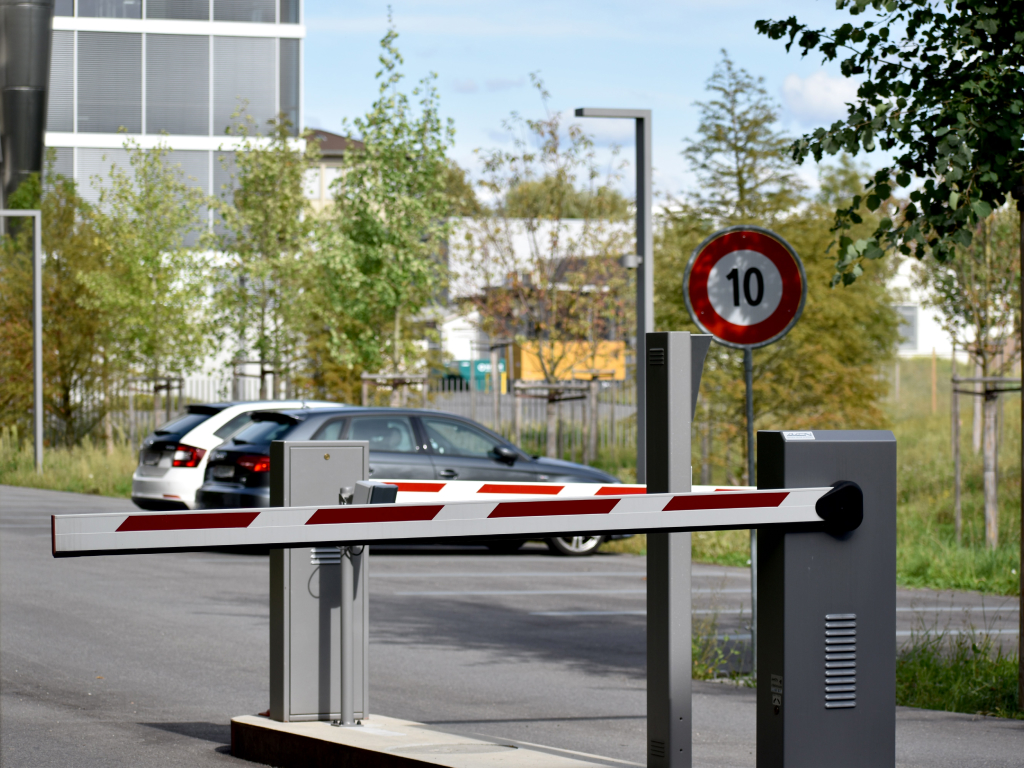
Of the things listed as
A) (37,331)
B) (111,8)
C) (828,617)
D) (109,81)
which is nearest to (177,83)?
(109,81)

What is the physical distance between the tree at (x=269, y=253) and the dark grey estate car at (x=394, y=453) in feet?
36.0

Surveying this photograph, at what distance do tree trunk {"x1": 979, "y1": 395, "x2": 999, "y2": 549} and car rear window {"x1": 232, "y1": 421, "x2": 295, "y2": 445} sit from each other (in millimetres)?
7282

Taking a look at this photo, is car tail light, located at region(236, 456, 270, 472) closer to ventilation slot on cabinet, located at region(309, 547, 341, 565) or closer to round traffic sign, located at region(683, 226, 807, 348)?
round traffic sign, located at region(683, 226, 807, 348)

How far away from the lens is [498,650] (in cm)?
891

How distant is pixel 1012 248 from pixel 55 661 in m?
15.0

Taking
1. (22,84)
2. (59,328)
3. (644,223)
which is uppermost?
(22,84)

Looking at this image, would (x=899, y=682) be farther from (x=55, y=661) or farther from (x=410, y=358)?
(x=410, y=358)

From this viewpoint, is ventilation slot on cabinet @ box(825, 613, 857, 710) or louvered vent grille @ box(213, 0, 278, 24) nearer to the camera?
ventilation slot on cabinet @ box(825, 613, 857, 710)

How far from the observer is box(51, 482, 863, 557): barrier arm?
3029 mm

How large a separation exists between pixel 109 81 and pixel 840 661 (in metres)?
47.5

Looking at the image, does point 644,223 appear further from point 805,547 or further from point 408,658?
point 805,547

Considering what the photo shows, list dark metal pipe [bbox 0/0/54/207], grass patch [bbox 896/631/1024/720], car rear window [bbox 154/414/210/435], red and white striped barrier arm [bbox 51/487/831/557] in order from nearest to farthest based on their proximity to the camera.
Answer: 1. red and white striped barrier arm [bbox 51/487/831/557]
2. grass patch [bbox 896/631/1024/720]
3. car rear window [bbox 154/414/210/435]
4. dark metal pipe [bbox 0/0/54/207]

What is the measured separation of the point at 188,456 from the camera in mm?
15367

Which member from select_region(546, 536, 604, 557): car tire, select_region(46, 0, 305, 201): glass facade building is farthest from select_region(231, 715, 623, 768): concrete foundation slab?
select_region(46, 0, 305, 201): glass facade building
